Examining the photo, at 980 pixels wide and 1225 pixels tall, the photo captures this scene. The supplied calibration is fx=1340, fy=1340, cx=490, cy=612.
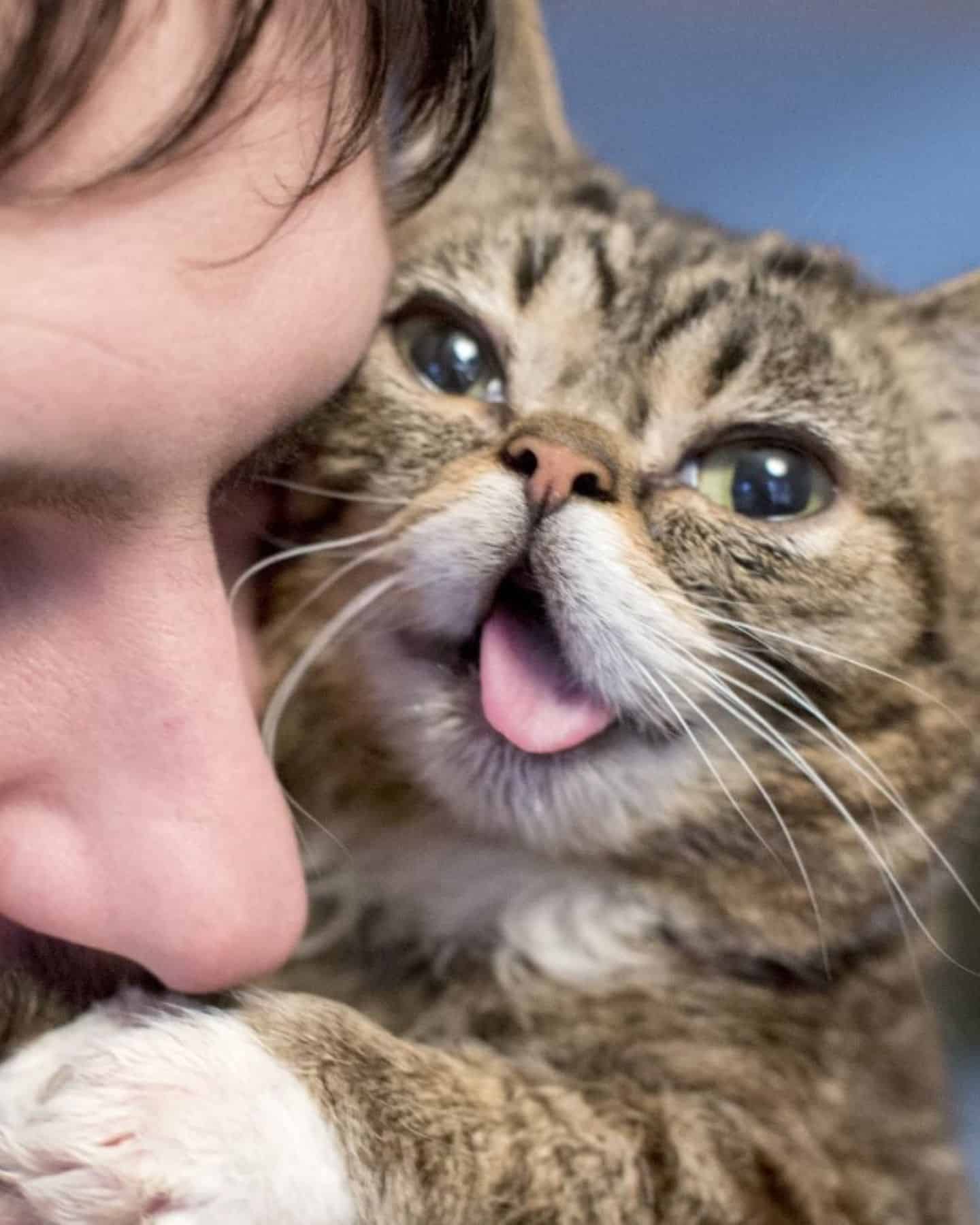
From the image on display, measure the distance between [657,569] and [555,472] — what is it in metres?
0.08

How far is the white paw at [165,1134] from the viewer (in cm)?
54

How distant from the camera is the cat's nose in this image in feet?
2.28

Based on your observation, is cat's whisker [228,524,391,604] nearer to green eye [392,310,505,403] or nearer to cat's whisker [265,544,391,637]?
cat's whisker [265,544,391,637]

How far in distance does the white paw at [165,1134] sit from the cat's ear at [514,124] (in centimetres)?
52

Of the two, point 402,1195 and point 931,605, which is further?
point 931,605

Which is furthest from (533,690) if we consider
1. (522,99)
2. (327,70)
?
(522,99)

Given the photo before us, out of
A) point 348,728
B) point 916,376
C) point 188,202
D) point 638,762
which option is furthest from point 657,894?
point 188,202

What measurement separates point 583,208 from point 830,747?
404 mm

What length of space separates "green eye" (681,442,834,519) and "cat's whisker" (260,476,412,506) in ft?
0.56

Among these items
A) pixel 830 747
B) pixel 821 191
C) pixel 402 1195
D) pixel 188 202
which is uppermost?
pixel 821 191

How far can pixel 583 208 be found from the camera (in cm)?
91

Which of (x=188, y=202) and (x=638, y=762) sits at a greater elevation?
(x=188, y=202)

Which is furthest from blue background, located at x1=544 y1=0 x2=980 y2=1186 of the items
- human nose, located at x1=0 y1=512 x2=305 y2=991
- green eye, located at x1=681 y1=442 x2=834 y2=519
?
human nose, located at x1=0 y1=512 x2=305 y2=991

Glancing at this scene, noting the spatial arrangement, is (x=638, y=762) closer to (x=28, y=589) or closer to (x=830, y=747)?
(x=830, y=747)
